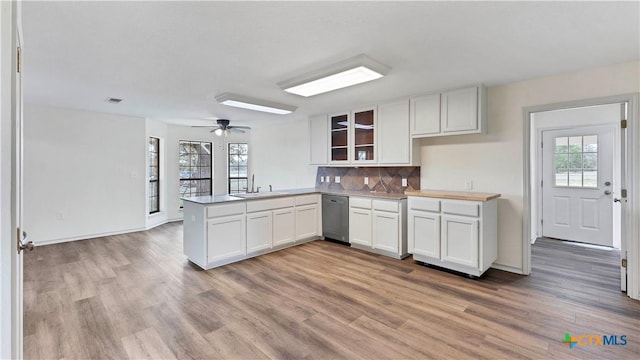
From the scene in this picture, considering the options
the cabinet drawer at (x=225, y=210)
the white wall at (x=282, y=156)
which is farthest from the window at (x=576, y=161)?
the cabinet drawer at (x=225, y=210)

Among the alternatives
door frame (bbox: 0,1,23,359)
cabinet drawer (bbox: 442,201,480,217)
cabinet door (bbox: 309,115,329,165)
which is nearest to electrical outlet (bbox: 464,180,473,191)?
cabinet drawer (bbox: 442,201,480,217)

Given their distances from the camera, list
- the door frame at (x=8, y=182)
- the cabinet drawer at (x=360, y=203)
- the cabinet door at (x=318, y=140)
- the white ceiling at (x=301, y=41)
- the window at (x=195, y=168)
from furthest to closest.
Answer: the window at (x=195, y=168) < the cabinet door at (x=318, y=140) < the cabinet drawer at (x=360, y=203) < the white ceiling at (x=301, y=41) < the door frame at (x=8, y=182)

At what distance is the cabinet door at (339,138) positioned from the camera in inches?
194

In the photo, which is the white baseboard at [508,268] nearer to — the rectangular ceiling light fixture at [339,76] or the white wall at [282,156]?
the rectangular ceiling light fixture at [339,76]

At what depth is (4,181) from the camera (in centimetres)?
104

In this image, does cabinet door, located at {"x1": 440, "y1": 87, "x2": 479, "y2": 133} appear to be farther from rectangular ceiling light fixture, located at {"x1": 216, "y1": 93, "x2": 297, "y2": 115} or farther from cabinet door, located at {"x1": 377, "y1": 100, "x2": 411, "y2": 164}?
rectangular ceiling light fixture, located at {"x1": 216, "y1": 93, "x2": 297, "y2": 115}

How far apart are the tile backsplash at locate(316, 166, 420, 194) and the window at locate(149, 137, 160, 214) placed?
142 inches

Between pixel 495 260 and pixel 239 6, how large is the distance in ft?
12.6

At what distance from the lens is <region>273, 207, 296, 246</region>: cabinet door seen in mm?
4414

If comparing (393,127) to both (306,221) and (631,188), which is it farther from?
(631,188)

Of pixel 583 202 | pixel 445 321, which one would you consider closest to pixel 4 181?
pixel 445 321

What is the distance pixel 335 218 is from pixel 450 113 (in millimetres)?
2327

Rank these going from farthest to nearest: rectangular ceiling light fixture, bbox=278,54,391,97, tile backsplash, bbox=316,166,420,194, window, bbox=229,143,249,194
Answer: window, bbox=229,143,249,194
tile backsplash, bbox=316,166,420,194
rectangular ceiling light fixture, bbox=278,54,391,97

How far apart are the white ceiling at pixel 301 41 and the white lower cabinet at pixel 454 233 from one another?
1.45 metres
